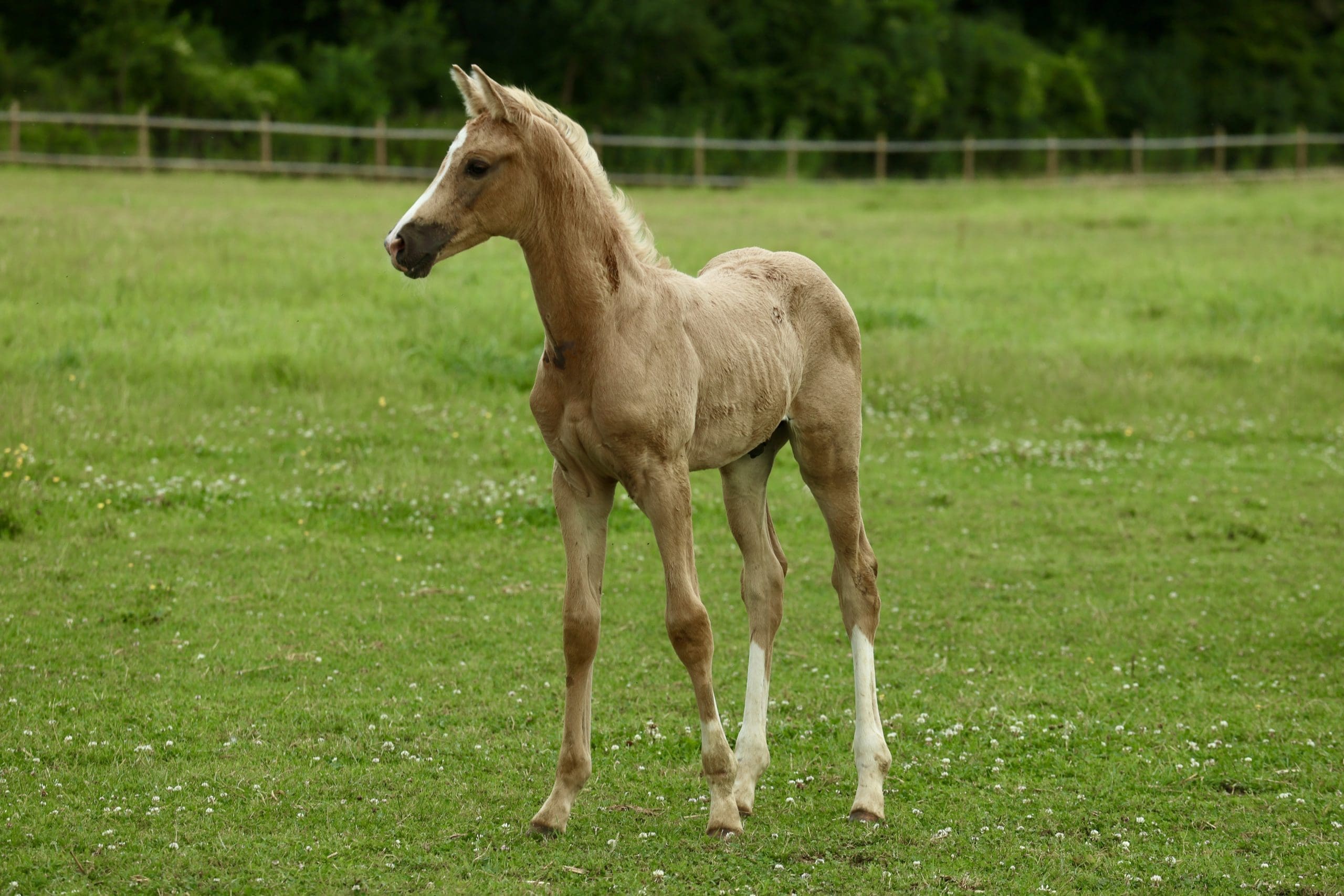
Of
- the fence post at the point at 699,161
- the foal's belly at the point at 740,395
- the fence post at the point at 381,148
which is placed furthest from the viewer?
the fence post at the point at 699,161

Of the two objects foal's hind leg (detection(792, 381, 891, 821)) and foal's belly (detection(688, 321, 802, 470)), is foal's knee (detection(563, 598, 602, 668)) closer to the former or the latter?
foal's belly (detection(688, 321, 802, 470))

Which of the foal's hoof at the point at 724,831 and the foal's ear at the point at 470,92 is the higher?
the foal's ear at the point at 470,92

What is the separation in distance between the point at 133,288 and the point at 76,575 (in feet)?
25.5

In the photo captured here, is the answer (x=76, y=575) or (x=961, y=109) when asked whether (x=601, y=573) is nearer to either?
(x=76, y=575)

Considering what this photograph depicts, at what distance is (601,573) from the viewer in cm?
536

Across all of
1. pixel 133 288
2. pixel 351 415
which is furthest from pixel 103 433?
pixel 133 288

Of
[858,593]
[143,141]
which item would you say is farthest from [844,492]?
[143,141]

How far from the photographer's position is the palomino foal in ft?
16.2

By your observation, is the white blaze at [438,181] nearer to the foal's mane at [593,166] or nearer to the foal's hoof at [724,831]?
the foal's mane at [593,166]

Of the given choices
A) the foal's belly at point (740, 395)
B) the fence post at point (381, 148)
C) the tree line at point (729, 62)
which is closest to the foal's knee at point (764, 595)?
the foal's belly at point (740, 395)

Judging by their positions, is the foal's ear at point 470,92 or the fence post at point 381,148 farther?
the fence post at point 381,148

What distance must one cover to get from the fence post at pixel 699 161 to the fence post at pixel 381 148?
8884mm

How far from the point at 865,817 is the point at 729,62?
46235 millimetres

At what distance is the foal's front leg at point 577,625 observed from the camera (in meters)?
5.23
